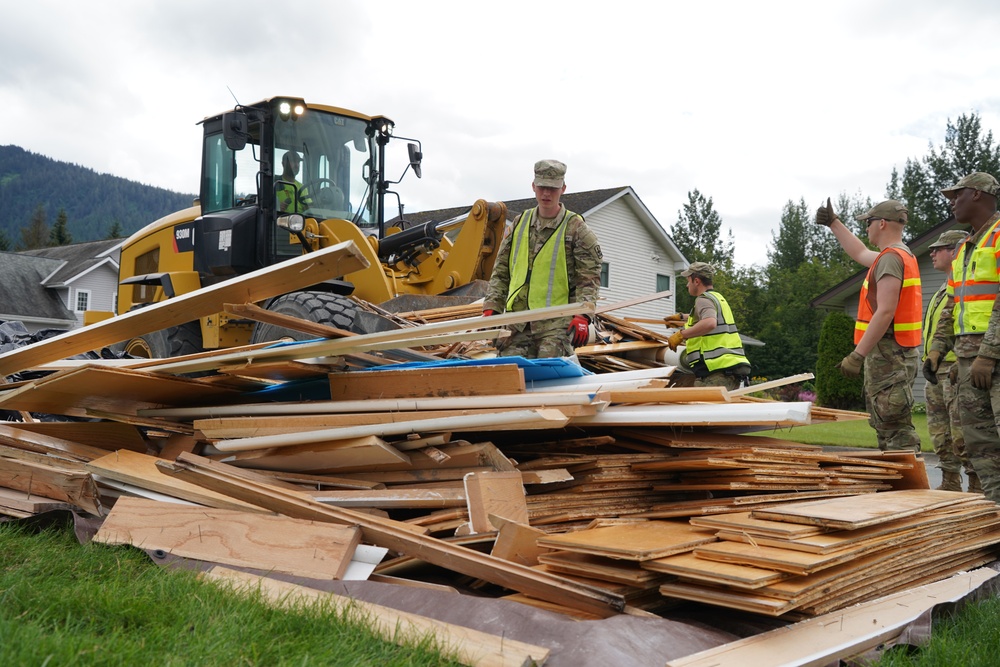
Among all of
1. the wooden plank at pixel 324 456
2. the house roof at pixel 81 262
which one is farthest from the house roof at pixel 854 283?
the house roof at pixel 81 262

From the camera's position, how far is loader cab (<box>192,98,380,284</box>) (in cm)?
839

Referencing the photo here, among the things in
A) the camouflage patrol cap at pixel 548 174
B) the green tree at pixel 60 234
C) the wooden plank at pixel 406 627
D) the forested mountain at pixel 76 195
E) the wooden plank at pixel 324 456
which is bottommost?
the wooden plank at pixel 406 627

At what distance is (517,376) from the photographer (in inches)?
164

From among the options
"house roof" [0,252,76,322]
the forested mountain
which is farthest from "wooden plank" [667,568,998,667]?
the forested mountain

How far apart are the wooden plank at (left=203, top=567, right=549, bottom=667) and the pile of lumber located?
187 millimetres

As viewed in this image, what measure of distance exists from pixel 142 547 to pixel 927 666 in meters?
3.10

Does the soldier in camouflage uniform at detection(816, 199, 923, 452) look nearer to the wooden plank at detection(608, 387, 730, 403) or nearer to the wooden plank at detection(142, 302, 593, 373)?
the wooden plank at detection(608, 387, 730, 403)

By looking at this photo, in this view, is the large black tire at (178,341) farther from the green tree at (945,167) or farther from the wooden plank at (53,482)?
the green tree at (945,167)

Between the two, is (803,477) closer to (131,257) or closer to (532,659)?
(532,659)

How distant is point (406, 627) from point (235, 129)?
608 cm

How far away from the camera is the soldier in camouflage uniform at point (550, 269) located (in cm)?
572

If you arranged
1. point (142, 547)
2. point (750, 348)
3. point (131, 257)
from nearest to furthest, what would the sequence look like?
point (142, 547), point (131, 257), point (750, 348)

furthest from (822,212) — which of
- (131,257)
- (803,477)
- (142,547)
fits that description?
(131,257)

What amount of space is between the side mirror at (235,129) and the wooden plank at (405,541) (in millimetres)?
4515
